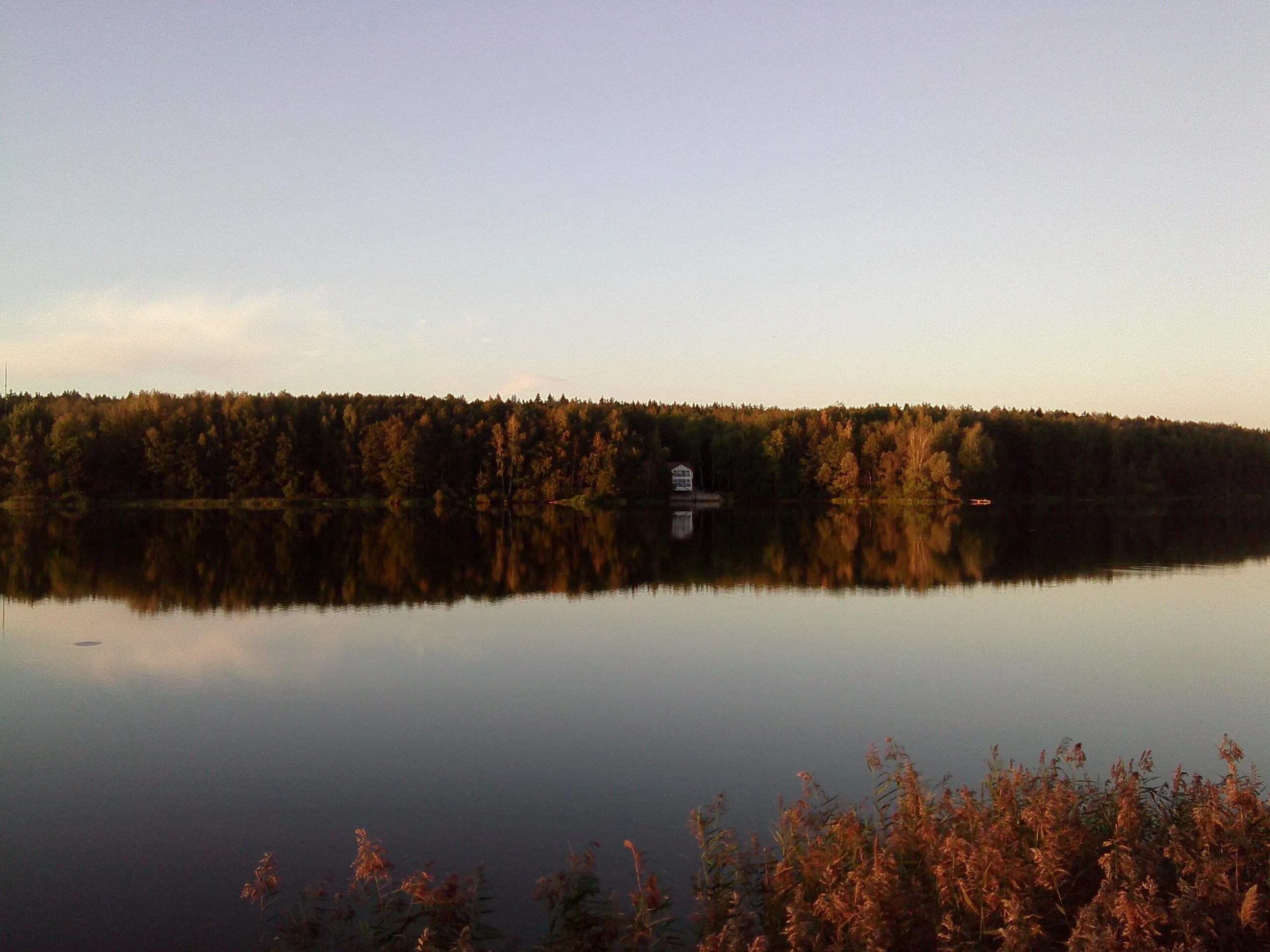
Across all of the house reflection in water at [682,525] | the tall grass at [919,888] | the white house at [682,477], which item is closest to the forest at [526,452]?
the white house at [682,477]

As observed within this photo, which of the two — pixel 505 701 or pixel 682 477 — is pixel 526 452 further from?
pixel 505 701

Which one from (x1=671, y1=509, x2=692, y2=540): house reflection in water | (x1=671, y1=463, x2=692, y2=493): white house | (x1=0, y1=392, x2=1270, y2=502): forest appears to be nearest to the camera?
(x1=671, y1=509, x2=692, y2=540): house reflection in water

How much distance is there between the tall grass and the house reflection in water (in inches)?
1444

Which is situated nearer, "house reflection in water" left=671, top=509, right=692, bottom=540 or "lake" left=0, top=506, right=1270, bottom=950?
"lake" left=0, top=506, right=1270, bottom=950

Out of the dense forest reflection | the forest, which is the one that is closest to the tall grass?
the dense forest reflection

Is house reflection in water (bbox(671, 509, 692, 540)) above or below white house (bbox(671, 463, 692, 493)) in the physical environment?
below

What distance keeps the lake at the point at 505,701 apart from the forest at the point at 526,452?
150 ft

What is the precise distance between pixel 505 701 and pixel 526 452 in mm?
67338

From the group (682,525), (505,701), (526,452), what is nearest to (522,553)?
(682,525)

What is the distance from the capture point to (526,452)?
80.2 metres

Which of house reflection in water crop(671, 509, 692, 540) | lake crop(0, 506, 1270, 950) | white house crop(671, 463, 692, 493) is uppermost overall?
white house crop(671, 463, 692, 493)

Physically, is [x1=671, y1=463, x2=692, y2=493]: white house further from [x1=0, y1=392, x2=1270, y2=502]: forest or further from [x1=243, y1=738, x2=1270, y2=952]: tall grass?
[x1=243, y1=738, x2=1270, y2=952]: tall grass

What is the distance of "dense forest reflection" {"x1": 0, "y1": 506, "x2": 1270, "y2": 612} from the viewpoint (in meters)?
25.0

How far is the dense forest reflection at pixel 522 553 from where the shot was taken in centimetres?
2503
